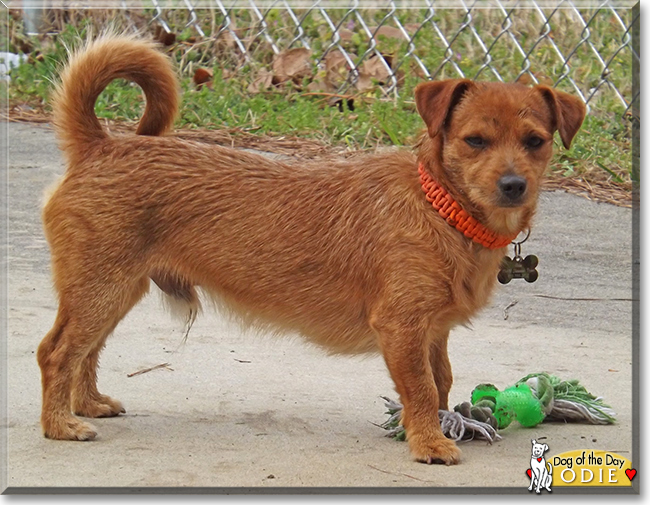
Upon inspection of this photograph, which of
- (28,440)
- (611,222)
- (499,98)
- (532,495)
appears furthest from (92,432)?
(611,222)

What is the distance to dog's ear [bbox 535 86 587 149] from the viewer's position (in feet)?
13.6

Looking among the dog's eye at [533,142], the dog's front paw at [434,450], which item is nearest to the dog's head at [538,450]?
the dog's front paw at [434,450]

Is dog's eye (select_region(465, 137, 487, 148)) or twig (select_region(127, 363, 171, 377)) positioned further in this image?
twig (select_region(127, 363, 171, 377))

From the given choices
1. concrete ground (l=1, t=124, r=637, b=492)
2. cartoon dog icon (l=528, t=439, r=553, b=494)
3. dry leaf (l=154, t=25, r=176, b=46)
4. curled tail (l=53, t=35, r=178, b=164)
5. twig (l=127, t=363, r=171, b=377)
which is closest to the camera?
cartoon dog icon (l=528, t=439, r=553, b=494)

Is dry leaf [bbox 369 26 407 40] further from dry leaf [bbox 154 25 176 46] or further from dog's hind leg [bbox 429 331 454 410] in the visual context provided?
dog's hind leg [bbox 429 331 454 410]

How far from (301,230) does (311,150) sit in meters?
3.49

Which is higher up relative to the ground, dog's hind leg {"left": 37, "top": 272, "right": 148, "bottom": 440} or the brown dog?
the brown dog

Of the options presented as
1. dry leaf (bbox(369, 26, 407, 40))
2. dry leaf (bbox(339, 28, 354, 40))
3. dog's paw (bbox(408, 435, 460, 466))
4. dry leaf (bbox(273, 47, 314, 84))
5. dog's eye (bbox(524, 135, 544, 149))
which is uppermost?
dry leaf (bbox(369, 26, 407, 40))

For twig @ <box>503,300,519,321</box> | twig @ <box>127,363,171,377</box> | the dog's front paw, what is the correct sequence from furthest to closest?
twig @ <box>503,300,519,321</box> → twig @ <box>127,363,171,377</box> → the dog's front paw

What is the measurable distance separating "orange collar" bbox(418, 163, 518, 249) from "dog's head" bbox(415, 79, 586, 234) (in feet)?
0.12

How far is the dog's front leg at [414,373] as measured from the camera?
13.3 feet

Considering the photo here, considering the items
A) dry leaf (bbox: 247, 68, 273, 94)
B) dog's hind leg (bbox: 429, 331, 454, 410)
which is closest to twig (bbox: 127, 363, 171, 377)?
dog's hind leg (bbox: 429, 331, 454, 410)

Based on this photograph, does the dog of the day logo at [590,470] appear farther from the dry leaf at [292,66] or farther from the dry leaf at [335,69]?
the dry leaf at [292,66]

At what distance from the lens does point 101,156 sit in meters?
4.34
